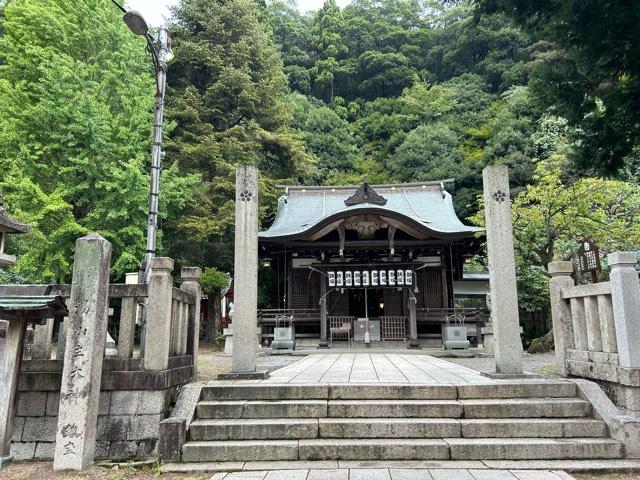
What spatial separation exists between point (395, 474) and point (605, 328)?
10.3 feet

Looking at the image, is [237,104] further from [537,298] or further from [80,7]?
[537,298]

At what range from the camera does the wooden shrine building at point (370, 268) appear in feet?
45.3

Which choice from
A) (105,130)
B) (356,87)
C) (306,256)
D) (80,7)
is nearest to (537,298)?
(306,256)

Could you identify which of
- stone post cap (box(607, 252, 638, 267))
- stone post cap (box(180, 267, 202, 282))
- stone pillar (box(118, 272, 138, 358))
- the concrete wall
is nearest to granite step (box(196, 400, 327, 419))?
the concrete wall

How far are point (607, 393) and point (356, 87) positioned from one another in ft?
138

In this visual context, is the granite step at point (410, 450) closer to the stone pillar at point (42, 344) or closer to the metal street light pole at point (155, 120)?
the stone pillar at point (42, 344)

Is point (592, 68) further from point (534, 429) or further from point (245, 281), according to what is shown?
point (245, 281)

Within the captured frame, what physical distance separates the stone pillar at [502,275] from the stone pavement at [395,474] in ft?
6.38

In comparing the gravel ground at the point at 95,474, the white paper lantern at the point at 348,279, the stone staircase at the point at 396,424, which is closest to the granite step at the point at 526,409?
the stone staircase at the point at 396,424

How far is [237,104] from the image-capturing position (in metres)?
19.2

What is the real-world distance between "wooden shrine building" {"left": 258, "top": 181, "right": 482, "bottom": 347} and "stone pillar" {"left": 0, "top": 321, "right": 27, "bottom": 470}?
33.2ft

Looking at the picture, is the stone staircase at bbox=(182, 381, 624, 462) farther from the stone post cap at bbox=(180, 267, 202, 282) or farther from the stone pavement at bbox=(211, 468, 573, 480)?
the stone post cap at bbox=(180, 267, 202, 282)

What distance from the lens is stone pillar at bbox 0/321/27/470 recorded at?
4.09 m

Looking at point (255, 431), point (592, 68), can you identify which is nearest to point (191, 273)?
point (255, 431)
